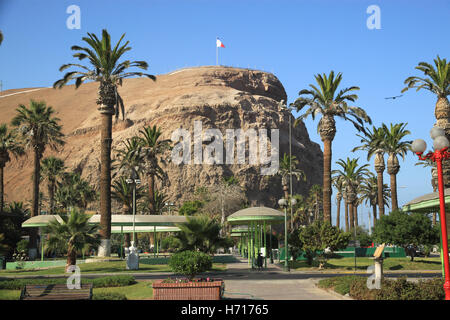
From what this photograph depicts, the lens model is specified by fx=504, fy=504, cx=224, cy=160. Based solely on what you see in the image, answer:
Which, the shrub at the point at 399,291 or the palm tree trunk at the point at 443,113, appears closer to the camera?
the shrub at the point at 399,291

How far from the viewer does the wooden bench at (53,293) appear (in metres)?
14.4

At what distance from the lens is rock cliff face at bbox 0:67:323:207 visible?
128m

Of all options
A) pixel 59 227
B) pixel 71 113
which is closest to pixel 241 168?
pixel 71 113

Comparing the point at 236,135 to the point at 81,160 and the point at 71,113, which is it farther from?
the point at 71,113

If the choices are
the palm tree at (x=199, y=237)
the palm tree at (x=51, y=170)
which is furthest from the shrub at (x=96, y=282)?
the palm tree at (x=51, y=170)

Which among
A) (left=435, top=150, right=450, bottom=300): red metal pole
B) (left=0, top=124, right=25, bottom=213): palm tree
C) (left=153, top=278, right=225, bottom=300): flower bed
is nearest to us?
(left=435, top=150, right=450, bottom=300): red metal pole

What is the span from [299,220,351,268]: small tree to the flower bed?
848 inches

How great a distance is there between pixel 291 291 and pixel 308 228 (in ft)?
58.8

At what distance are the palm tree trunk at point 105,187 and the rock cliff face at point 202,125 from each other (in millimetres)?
81934

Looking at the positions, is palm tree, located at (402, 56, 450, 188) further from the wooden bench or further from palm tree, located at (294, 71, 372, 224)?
the wooden bench

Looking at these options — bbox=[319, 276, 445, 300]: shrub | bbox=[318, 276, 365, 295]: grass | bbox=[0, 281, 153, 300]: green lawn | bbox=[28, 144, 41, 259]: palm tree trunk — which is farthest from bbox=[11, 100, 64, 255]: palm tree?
bbox=[319, 276, 445, 300]: shrub

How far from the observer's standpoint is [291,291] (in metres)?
20.3

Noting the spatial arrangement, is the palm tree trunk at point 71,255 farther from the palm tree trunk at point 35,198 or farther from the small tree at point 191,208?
the small tree at point 191,208

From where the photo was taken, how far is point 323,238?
36656mm
